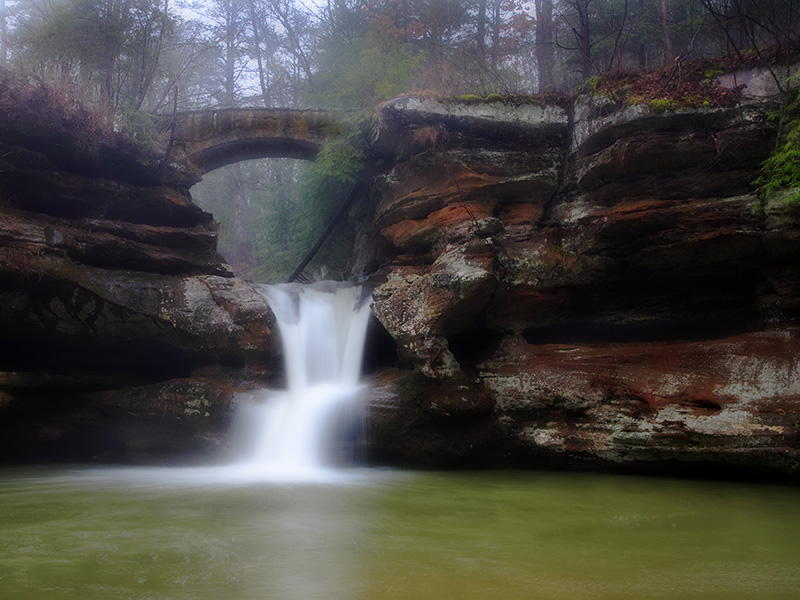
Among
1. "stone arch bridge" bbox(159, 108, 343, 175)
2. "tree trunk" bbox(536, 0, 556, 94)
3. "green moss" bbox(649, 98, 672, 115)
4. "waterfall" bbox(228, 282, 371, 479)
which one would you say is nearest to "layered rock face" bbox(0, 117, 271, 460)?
"waterfall" bbox(228, 282, 371, 479)

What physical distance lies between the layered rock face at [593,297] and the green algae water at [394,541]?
142cm

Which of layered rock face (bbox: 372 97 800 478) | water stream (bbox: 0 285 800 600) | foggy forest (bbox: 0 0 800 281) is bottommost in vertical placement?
water stream (bbox: 0 285 800 600)

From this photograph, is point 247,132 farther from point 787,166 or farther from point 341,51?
point 787,166

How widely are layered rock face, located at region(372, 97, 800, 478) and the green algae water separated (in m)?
1.42

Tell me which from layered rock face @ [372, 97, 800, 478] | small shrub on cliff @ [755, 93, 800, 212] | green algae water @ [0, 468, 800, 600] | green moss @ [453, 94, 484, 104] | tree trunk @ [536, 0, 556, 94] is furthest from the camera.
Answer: tree trunk @ [536, 0, 556, 94]

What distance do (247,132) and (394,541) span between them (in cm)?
1112

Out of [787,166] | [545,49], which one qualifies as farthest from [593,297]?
[545,49]

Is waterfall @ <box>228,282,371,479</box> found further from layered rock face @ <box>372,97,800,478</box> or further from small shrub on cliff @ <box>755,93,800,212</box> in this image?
small shrub on cliff @ <box>755,93,800,212</box>

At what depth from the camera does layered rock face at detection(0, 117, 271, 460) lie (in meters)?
9.66

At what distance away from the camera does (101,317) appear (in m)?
9.92

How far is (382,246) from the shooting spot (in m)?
13.2

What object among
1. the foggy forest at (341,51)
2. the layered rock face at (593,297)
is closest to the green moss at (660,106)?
the layered rock face at (593,297)

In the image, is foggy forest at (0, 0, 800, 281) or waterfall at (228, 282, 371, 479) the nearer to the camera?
waterfall at (228, 282, 371, 479)

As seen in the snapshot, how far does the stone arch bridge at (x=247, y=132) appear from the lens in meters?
13.0
